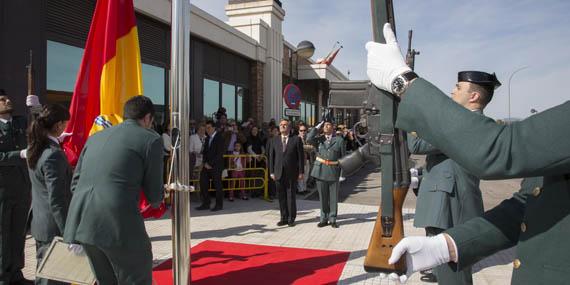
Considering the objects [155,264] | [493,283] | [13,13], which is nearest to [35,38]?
[13,13]

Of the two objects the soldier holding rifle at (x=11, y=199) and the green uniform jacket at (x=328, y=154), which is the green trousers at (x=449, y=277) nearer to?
the soldier holding rifle at (x=11, y=199)

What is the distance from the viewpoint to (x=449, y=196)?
3.34 metres

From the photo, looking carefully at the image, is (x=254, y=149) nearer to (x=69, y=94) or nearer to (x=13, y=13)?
(x=69, y=94)

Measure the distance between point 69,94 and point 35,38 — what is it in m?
1.28

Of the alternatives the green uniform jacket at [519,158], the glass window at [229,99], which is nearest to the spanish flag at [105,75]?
the green uniform jacket at [519,158]

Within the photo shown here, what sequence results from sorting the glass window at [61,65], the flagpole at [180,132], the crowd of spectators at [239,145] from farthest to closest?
the crowd of spectators at [239,145] → the glass window at [61,65] → the flagpole at [180,132]

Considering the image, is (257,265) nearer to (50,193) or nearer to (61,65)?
(50,193)

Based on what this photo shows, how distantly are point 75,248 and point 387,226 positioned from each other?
6.81ft

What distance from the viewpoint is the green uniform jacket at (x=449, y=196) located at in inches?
130

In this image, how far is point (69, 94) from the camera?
7.47 meters

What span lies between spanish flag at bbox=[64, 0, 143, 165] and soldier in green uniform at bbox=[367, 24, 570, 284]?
3190 mm

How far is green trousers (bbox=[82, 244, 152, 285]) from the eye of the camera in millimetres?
2441

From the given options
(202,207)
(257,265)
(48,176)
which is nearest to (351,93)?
(48,176)

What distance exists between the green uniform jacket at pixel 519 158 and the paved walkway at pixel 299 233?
315 centimetres
